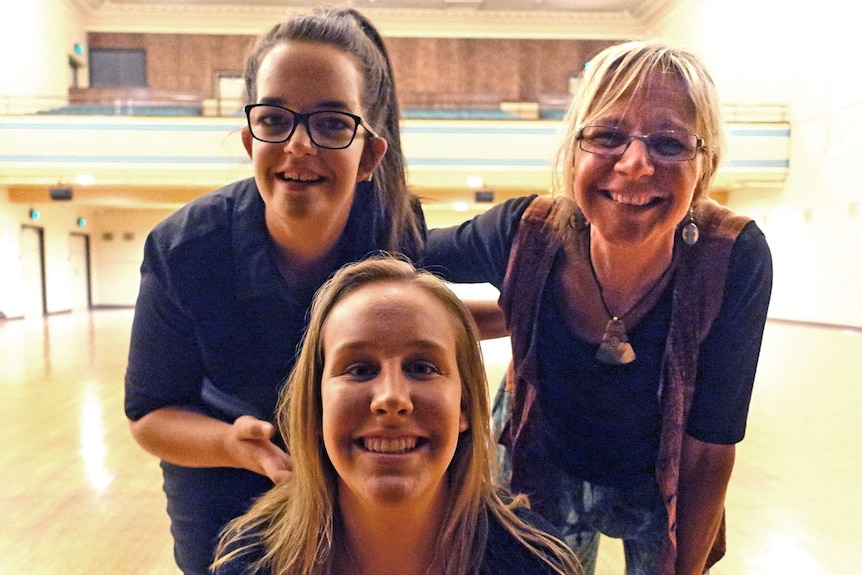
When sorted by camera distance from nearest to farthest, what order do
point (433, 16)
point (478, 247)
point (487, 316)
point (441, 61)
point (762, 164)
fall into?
1. point (478, 247)
2. point (487, 316)
3. point (762, 164)
4. point (433, 16)
5. point (441, 61)

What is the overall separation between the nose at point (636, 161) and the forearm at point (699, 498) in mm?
546

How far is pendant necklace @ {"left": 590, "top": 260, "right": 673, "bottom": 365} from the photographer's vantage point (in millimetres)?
1287

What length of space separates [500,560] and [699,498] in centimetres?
47

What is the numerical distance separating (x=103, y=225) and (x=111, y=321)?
16.3ft

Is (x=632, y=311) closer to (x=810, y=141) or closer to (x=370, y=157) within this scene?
(x=370, y=157)

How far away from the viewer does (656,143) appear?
1.18 meters

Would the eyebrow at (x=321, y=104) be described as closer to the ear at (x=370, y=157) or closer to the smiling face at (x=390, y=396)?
the ear at (x=370, y=157)

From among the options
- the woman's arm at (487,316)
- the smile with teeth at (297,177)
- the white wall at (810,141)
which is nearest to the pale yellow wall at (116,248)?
the white wall at (810,141)

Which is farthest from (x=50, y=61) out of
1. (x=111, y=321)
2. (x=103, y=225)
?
(x=111, y=321)

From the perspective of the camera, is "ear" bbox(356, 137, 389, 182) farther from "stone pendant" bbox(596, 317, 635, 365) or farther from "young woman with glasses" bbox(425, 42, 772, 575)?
"stone pendant" bbox(596, 317, 635, 365)

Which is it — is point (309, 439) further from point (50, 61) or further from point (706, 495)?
point (50, 61)

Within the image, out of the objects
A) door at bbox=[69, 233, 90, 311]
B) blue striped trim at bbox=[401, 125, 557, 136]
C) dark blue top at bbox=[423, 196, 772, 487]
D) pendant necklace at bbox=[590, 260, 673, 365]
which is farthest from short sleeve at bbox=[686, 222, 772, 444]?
door at bbox=[69, 233, 90, 311]

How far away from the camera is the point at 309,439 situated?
3.56 feet

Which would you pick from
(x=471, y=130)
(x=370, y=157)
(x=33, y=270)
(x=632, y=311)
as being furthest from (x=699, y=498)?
(x=33, y=270)
